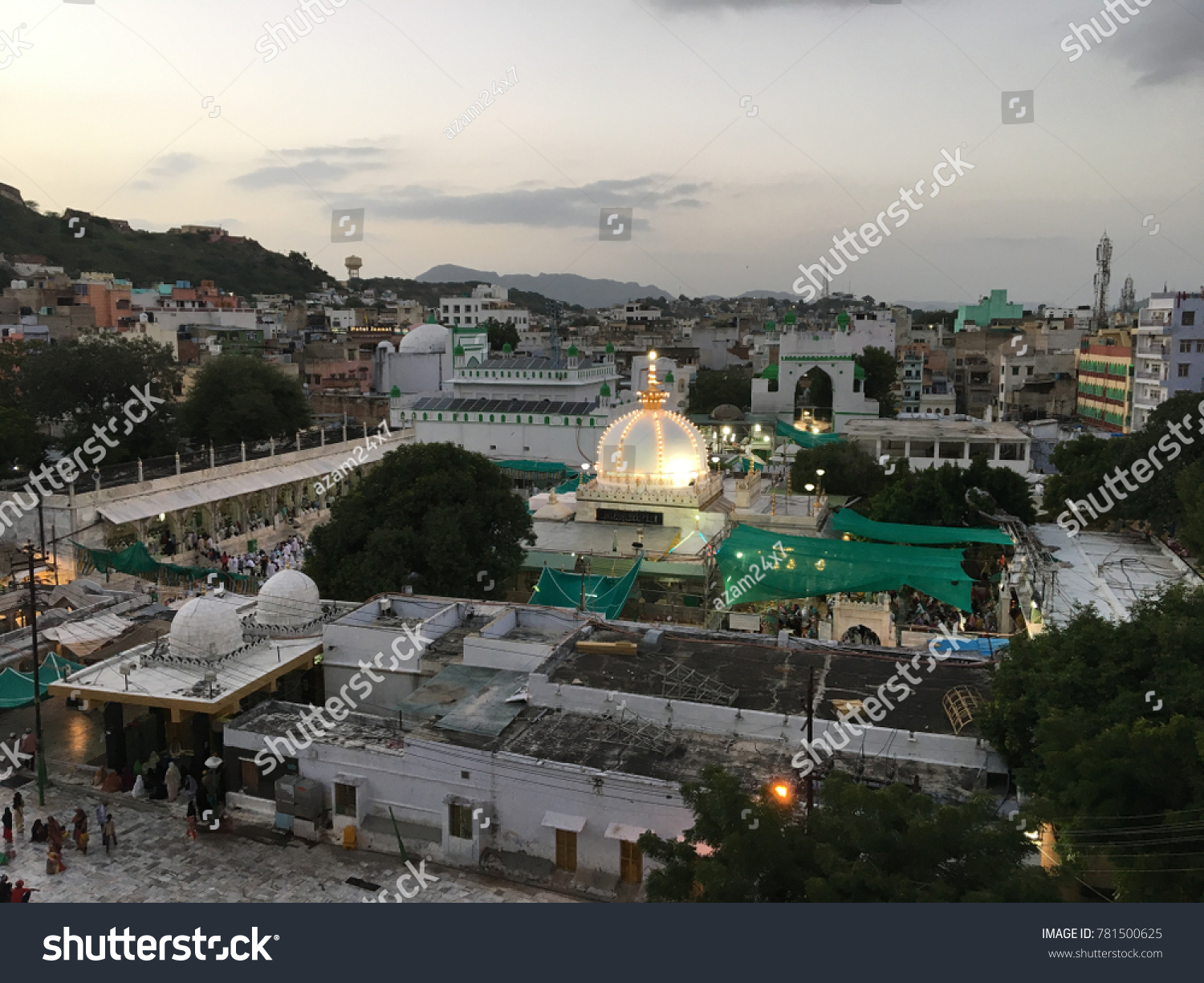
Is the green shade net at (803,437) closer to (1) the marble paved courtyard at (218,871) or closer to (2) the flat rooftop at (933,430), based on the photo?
(2) the flat rooftop at (933,430)

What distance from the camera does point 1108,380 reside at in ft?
170

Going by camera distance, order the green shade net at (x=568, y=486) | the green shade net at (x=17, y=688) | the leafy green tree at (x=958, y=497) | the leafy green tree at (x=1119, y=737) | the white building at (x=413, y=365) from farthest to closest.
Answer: the white building at (x=413, y=365) → the green shade net at (x=568, y=486) → the leafy green tree at (x=958, y=497) → the green shade net at (x=17, y=688) → the leafy green tree at (x=1119, y=737)

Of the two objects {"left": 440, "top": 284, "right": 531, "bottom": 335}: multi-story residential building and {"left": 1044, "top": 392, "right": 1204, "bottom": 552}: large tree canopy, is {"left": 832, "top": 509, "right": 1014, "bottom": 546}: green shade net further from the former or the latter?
{"left": 440, "top": 284, "right": 531, "bottom": 335}: multi-story residential building

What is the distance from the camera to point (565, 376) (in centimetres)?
4669

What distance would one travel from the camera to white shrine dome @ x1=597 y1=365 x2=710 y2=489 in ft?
93.4

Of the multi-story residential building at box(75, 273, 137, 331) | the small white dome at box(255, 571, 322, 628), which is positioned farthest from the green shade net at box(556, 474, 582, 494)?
the multi-story residential building at box(75, 273, 137, 331)

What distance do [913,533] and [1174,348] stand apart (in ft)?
87.1

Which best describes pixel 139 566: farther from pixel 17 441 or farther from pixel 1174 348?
pixel 1174 348

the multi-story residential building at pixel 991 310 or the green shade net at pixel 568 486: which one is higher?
the multi-story residential building at pixel 991 310

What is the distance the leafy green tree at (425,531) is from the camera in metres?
21.0

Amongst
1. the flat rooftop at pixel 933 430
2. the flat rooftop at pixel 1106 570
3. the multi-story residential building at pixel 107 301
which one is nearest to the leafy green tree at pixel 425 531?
the flat rooftop at pixel 1106 570

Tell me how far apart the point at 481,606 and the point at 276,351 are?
5198 centimetres

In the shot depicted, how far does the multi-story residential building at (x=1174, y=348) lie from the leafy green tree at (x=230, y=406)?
39287 millimetres

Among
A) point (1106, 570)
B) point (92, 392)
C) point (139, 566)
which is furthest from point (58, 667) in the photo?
point (1106, 570)
